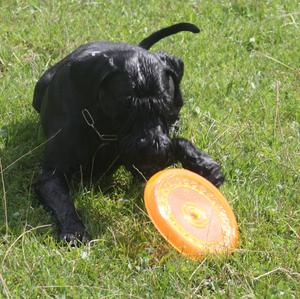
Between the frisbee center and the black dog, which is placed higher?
the black dog

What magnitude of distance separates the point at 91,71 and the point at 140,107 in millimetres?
481

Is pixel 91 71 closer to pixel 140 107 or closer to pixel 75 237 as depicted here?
pixel 140 107

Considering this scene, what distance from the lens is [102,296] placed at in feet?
12.3

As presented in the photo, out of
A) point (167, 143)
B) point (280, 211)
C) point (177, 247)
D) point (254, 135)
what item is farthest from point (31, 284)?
point (254, 135)

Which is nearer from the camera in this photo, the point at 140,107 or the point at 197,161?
the point at 140,107

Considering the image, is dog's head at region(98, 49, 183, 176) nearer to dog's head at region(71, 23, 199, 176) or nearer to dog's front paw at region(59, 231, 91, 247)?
dog's head at region(71, 23, 199, 176)

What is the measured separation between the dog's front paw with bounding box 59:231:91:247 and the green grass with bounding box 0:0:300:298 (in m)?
0.07

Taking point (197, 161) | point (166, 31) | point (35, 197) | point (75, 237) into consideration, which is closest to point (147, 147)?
point (75, 237)

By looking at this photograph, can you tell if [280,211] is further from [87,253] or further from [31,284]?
[31,284]

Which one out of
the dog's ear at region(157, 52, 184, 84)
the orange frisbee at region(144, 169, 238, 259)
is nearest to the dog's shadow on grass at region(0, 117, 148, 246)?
the orange frisbee at region(144, 169, 238, 259)

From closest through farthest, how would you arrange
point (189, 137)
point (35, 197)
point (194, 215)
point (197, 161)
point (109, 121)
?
point (194, 215)
point (109, 121)
point (35, 197)
point (197, 161)
point (189, 137)

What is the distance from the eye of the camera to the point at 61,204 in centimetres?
441

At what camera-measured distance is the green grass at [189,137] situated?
3.89m

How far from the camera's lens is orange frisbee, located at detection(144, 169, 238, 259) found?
157 inches
